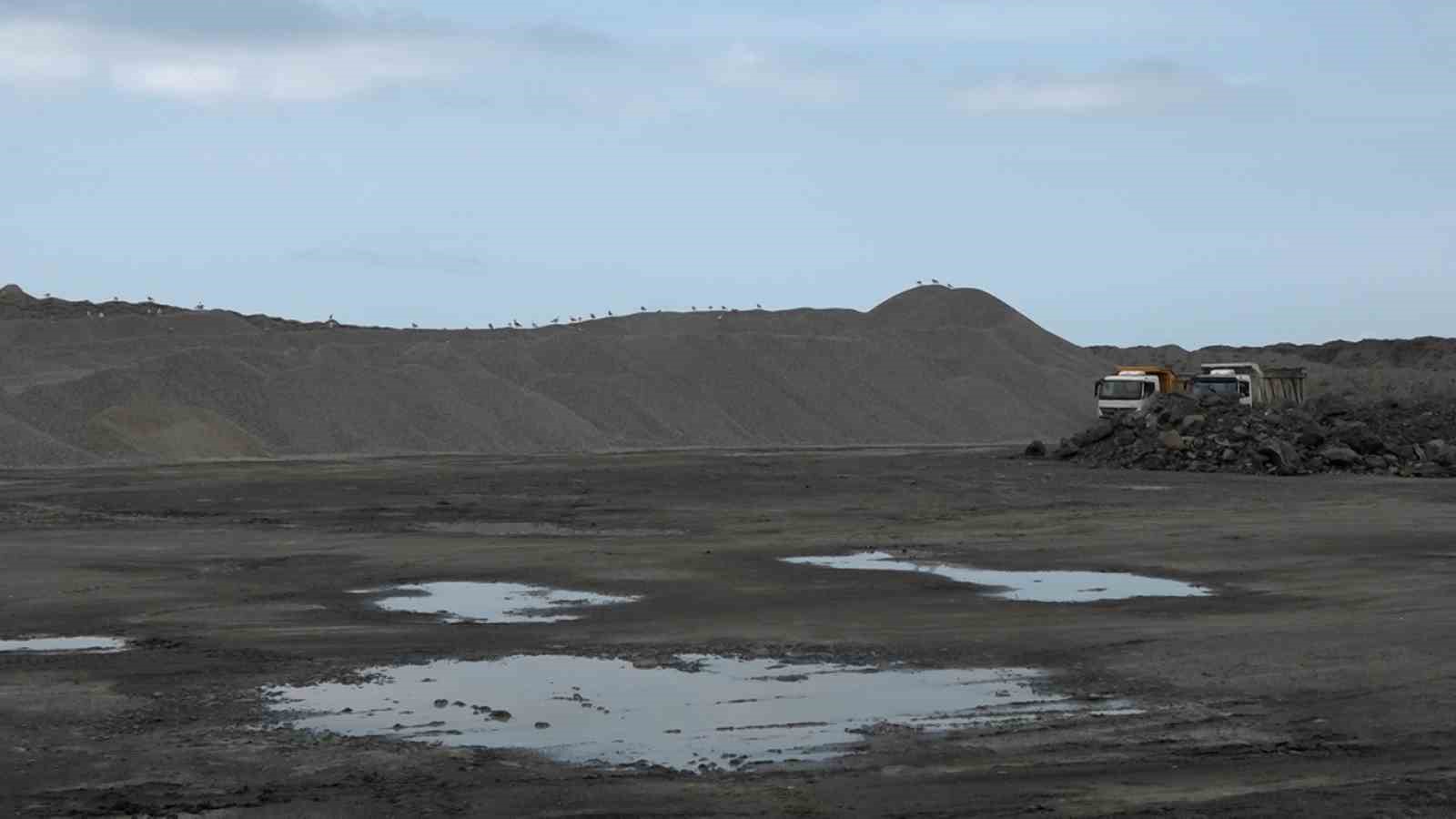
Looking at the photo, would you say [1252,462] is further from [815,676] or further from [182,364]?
[182,364]

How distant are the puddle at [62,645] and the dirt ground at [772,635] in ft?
0.97

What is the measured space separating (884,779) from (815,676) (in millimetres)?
3418

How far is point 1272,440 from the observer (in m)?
38.5

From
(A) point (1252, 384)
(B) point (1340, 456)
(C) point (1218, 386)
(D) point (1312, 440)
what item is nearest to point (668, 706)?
(B) point (1340, 456)

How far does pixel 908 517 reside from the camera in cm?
2688

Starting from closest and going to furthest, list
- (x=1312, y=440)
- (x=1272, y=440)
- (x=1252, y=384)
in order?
(x=1272, y=440)
(x=1312, y=440)
(x=1252, y=384)

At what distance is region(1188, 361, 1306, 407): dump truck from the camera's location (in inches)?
1954

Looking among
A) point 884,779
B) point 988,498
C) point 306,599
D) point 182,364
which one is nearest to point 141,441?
point 182,364

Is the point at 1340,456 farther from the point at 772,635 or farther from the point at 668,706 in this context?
the point at 668,706

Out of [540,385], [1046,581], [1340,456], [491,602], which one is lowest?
[1046,581]

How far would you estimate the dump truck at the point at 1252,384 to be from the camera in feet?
163

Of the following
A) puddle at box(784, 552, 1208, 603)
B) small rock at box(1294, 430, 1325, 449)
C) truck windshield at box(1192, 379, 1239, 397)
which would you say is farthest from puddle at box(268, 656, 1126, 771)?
truck windshield at box(1192, 379, 1239, 397)

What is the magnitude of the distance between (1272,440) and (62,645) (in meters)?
29.6

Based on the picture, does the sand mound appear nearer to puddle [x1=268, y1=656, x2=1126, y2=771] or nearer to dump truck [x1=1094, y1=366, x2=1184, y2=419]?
dump truck [x1=1094, y1=366, x2=1184, y2=419]
